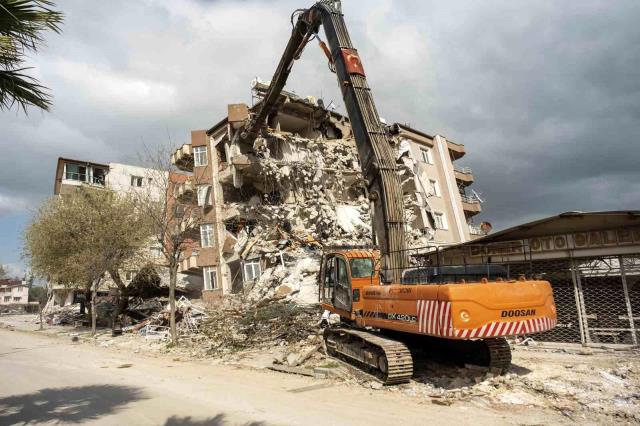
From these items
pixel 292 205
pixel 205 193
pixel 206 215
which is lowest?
pixel 292 205

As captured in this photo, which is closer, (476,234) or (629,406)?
(629,406)

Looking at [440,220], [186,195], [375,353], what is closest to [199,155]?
[186,195]

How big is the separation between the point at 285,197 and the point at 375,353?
22.2m

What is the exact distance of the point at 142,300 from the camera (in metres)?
29.0

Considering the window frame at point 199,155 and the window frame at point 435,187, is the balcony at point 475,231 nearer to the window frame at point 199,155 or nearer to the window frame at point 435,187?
the window frame at point 435,187

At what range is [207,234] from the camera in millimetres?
30344

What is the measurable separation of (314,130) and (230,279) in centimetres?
1406

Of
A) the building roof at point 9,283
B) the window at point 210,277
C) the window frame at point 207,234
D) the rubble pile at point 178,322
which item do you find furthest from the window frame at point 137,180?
the building roof at point 9,283

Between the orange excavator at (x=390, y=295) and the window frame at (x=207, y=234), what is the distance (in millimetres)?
19901

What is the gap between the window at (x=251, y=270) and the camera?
26328mm

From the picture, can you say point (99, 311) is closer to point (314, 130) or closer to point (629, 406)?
point (314, 130)

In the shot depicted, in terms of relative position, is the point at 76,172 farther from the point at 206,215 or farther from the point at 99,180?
the point at 206,215

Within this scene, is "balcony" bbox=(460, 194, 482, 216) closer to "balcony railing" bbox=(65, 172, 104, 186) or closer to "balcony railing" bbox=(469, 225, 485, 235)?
"balcony railing" bbox=(469, 225, 485, 235)

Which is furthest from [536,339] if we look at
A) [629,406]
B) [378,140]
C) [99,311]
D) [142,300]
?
[99,311]
